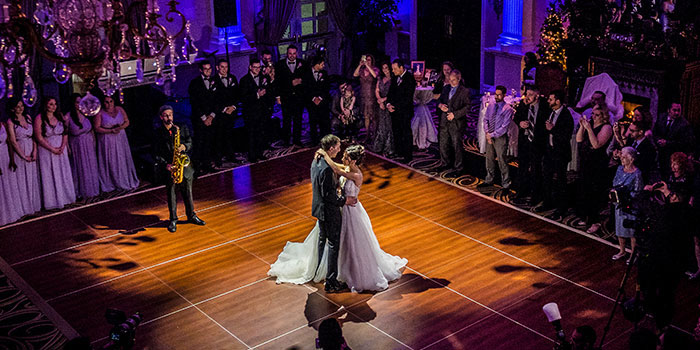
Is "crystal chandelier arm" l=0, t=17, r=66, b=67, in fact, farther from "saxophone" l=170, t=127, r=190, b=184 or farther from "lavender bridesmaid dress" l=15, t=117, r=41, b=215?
"lavender bridesmaid dress" l=15, t=117, r=41, b=215

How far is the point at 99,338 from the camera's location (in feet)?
24.5

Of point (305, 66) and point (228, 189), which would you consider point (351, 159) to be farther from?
point (305, 66)

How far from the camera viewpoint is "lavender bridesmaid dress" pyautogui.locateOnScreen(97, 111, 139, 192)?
10.7 meters

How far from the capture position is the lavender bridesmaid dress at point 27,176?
32.5ft

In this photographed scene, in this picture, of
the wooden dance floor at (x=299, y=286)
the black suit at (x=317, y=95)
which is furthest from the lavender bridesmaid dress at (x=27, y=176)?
the black suit at (x=317, y=95)

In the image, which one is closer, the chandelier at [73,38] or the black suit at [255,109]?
the chandelier at [73,38]

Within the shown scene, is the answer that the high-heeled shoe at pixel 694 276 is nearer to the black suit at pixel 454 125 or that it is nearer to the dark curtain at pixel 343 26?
the black suit at pixel 454 125

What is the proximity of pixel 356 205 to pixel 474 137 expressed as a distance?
17.2 ft

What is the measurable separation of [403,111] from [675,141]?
12.1 feet

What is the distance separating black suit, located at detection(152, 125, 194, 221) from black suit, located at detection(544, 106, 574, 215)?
13.4 ft

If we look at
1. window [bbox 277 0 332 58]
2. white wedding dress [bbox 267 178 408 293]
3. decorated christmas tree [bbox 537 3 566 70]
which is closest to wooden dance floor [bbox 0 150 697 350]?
white wedding dress [bbox 267 178 408 293]

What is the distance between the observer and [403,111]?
38.4 feet

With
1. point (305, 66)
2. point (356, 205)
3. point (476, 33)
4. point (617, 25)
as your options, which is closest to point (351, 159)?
point (356, 205)

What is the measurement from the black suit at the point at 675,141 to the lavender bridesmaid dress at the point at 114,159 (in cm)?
651
